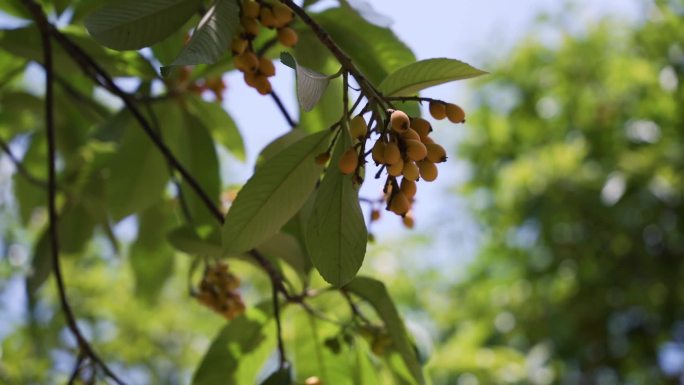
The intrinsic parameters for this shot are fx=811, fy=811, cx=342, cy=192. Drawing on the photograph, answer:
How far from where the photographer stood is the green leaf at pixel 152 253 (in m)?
2.48

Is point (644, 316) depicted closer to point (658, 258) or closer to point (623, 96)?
point (658, 258)

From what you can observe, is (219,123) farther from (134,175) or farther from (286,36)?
(286,36)

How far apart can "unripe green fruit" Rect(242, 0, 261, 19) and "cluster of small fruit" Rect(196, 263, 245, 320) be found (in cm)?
68

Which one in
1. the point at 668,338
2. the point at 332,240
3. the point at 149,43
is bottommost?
the point at 332,240

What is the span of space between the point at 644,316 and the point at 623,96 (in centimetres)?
171

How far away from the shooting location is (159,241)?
8.27ft

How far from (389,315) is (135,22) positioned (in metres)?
0.65

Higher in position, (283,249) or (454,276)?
(454,276)

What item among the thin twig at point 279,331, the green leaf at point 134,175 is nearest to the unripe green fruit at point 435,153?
the thin twig at point 279,331

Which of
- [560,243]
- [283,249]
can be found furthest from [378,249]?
[283,249]

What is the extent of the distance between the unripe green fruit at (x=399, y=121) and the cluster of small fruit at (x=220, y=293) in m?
0.88

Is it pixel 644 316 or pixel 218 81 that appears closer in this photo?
pixel 218 81

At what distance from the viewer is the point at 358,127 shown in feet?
3.35

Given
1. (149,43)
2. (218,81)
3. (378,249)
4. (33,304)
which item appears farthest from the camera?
(378,249)
